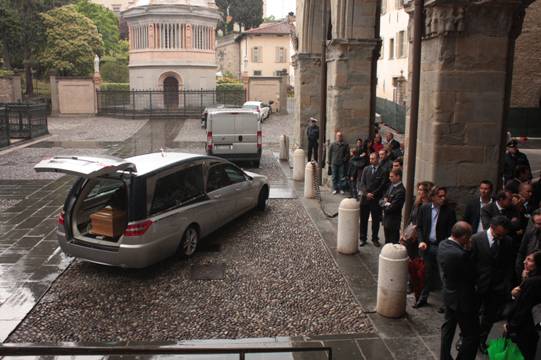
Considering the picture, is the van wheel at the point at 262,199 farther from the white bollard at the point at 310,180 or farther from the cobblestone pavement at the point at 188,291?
the white bollard at the point at 310,180

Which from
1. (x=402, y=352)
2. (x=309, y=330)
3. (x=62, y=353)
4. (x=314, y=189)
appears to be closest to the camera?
(x=62, y=353)

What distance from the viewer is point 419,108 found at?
7719 mm

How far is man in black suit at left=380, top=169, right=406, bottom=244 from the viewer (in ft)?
25.8

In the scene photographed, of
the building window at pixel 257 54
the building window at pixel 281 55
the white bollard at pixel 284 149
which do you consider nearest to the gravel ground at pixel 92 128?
the white bollard at pixel 284 149

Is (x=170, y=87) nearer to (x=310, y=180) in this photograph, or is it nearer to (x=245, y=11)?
(x=310, y=180)

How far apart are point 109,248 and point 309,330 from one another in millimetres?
3182

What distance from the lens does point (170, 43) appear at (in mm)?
44000

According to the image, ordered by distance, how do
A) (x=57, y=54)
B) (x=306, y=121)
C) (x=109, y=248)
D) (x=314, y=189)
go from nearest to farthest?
(x=109, y=248) → (x=314, y=189) → (x=306, y=121) → (x=57, y=54)

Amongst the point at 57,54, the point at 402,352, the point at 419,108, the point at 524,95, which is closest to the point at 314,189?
the point at 419,108

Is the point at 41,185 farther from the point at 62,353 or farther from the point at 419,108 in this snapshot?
the point at 62,353

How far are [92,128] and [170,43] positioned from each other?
579 inches

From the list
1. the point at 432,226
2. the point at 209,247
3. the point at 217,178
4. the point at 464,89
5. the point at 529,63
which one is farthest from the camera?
the point at 529,63

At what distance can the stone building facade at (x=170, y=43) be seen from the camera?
43438mm

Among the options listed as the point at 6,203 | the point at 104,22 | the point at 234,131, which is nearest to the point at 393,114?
the point at 234,131
